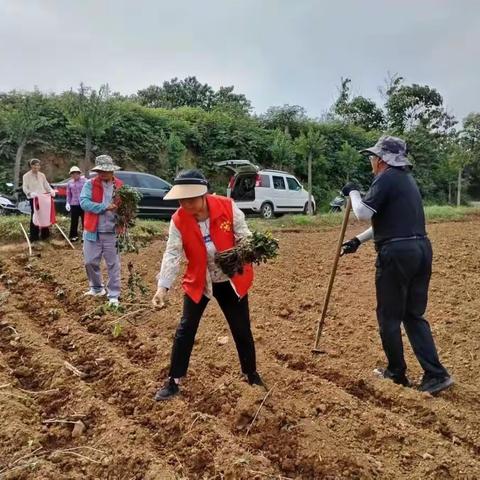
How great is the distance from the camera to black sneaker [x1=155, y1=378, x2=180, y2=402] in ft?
12.8

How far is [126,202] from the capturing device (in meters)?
6.52

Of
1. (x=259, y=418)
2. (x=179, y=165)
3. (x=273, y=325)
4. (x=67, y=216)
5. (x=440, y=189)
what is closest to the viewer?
(x=259, y=418)

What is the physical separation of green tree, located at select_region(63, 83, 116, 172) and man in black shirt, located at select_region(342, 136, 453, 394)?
1336cm

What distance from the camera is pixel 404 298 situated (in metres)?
4.11

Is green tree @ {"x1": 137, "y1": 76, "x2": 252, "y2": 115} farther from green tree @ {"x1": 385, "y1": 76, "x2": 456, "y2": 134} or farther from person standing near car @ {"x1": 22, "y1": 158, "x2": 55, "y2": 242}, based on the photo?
person standing near car @ {"x1": 22, "y1": 158, "x2": 55, "y2": 242}

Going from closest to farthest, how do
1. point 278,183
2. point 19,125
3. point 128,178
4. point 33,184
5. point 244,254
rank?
point 244,254, point 33,184, point 128,178, point 19,125, point 278,183

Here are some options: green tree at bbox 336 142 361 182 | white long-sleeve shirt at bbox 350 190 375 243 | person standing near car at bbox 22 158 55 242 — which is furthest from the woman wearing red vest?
green tree at bbox 336 142 361 182

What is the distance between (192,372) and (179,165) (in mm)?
15475

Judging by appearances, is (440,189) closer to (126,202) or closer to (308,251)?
(308,251)

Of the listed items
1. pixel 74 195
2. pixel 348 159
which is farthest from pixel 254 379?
pixel 348 159

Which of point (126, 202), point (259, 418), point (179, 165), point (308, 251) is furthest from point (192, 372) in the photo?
point (179, 165)

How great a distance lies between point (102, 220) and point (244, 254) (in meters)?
3.14

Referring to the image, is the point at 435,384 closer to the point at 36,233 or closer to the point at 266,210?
the point at 36,233

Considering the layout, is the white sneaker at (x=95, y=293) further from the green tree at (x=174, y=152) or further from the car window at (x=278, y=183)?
the green tree at (x=174, y=152)
